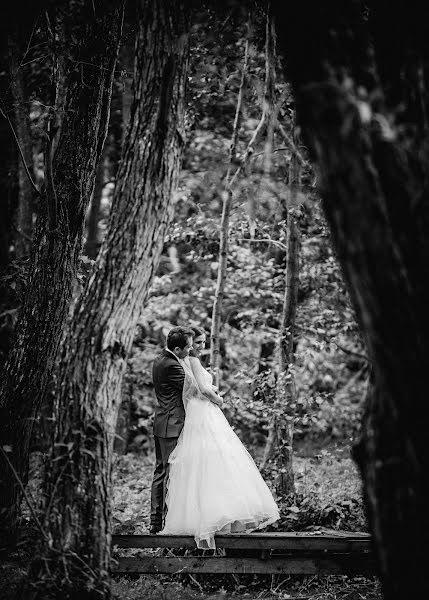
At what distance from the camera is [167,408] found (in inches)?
290

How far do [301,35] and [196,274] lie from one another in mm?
12412

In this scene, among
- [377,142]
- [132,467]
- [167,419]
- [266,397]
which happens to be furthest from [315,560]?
[132,467]

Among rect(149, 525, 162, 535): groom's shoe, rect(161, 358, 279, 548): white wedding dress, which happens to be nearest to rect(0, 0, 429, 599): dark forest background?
rect(161, 358, 279, 548): white wedding dress

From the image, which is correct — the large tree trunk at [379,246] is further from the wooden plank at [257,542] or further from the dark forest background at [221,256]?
the wooden plank at [257,542]

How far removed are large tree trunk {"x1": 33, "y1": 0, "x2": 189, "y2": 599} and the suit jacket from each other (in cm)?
273

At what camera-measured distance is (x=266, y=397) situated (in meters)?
9.55

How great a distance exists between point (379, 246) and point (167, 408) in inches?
190

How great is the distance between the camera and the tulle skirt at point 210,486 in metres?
6.53

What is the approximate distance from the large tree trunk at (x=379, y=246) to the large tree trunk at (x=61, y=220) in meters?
3.81

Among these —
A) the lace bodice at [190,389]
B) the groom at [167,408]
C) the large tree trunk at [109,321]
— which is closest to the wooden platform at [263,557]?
the groom at [167,408]

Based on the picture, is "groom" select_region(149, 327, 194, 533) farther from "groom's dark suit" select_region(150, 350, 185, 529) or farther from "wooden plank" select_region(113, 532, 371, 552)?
"wooden plank" select_region(113, 532, 371, 552)

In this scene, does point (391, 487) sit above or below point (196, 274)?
below

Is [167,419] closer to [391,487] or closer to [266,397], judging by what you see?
[266,397]

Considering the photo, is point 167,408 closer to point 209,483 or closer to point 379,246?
point 209,483
